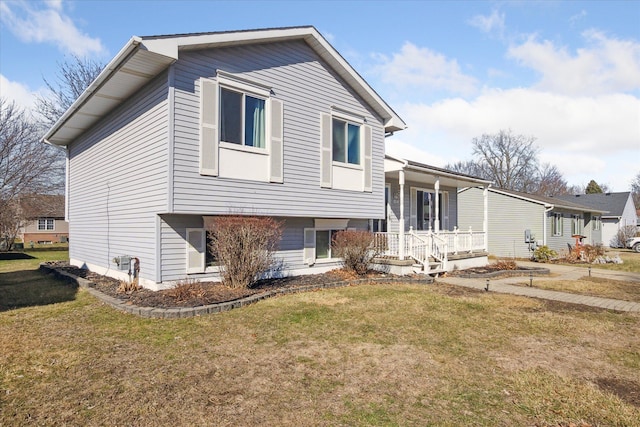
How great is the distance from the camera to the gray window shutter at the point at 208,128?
8105mm

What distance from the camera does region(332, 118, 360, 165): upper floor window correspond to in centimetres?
1139

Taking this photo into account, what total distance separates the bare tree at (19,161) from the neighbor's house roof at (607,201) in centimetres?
4573

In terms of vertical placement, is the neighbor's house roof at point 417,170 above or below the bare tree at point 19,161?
below

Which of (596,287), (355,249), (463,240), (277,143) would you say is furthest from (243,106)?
(596,287)

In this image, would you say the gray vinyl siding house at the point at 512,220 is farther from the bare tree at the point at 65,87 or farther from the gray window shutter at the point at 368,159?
the bare tree at the point at 65,87

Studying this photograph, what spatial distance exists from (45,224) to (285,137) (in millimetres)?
44878

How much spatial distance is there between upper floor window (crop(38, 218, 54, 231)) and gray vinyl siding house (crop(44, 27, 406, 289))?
121ft

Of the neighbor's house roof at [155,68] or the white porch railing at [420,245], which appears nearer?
the neighbor's house roof at [155,68]

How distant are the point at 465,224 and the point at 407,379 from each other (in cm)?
1929

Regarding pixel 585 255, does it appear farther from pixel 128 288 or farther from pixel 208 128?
pixel 128 288

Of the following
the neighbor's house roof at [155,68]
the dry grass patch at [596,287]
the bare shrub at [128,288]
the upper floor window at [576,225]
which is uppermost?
the neighbor's house roof at [155,68]

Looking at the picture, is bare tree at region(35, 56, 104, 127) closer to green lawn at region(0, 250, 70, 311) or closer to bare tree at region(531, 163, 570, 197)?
green lawn at region(0, 250, 70, 311)

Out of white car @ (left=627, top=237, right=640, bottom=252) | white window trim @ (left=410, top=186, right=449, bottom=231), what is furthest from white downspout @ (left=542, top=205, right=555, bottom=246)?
white car @ (left=627, top=237, right=640, bottom=252)

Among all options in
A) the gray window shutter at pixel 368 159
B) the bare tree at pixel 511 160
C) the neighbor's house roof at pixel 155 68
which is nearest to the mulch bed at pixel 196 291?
the gray window shutter at pixel 368 159
